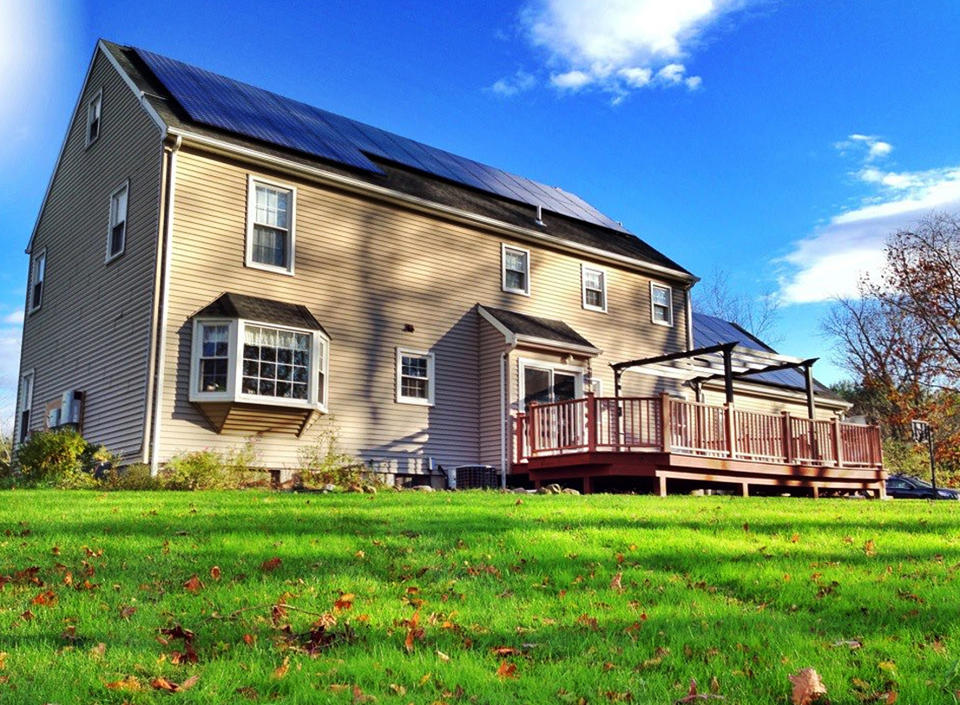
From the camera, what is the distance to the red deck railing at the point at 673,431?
15695mm

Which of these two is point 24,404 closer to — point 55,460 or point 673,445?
point 55,460

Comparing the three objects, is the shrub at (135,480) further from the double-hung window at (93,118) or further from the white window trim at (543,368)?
the double-hung window at (93,118)

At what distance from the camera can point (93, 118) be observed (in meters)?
19.1

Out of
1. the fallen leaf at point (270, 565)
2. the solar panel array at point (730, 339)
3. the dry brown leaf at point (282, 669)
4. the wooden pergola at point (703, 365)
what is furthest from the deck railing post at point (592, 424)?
the dry brown leaf at point (282, 669)

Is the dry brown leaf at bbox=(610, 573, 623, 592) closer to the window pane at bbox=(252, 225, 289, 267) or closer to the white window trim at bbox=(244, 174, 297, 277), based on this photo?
the white window trim at bbox=(244, 174, 297, 277)

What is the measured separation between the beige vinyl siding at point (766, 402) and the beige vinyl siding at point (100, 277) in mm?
15267

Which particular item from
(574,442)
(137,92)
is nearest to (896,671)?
(574,442)

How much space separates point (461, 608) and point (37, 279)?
18.5 meters

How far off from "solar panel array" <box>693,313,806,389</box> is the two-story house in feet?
19.1

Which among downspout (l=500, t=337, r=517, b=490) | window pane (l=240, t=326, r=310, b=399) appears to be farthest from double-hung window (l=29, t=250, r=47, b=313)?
downspout (l=500, t=337, r=517, b=490)

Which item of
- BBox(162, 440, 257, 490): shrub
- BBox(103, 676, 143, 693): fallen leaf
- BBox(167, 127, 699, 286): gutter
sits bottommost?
BBox(103, 676, 143, 693): fallen leaf

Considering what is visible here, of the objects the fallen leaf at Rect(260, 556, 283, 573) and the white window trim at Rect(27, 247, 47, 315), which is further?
the white window trim at Rect(27, 247, 47, 315)

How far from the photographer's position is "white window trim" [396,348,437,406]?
57.4 ft

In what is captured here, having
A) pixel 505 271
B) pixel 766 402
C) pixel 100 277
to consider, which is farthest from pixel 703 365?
pixel 100 277
